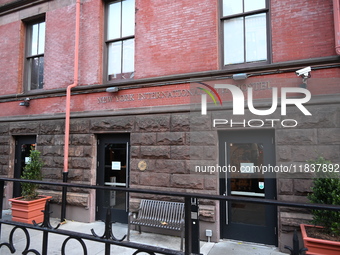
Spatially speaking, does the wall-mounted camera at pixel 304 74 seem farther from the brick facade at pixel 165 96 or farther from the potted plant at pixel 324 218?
the potted plant at pixel 324 218

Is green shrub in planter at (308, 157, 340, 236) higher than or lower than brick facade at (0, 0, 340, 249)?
lower

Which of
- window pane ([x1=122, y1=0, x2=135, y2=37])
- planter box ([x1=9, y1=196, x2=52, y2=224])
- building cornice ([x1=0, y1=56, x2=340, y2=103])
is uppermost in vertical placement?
window pane ([x1=122, y1=0, x2=135, y2=37])

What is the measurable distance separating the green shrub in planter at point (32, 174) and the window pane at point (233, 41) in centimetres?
568

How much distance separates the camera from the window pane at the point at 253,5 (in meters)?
5.61

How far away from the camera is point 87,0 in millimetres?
7371

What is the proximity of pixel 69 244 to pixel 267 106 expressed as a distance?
4.96 metres

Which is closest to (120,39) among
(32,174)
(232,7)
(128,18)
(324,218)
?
(128,18)

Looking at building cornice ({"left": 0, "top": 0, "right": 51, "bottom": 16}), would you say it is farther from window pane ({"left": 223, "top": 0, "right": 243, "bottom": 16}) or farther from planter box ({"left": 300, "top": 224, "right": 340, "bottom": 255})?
planter box ({"left": 300, "top": 224, "right": 340, "bottom": 255})

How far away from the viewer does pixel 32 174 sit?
6.79 meters

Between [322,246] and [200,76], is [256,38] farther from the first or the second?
[322,246]

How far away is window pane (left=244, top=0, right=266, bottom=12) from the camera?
18.4ft

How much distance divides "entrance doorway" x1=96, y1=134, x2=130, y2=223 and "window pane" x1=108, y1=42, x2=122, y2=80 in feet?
5.97

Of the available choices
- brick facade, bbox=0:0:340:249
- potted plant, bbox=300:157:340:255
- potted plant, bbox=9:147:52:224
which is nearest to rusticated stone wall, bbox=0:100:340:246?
brick facade, bbox=0:0:340:249

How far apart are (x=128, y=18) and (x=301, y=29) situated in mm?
4498
